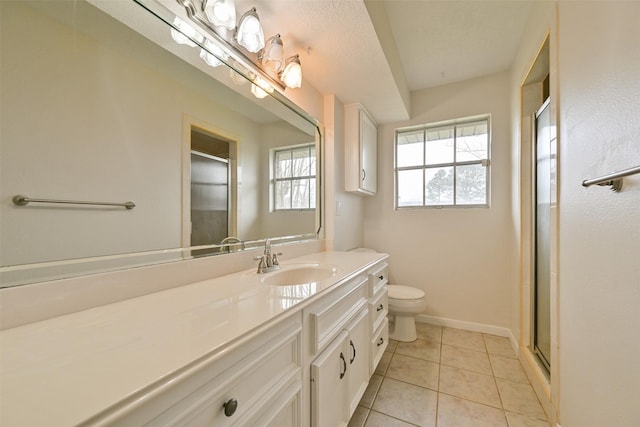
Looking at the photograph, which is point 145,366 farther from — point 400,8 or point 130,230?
point 400,8

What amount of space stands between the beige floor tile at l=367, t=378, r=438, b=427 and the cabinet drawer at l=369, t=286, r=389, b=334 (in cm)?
41

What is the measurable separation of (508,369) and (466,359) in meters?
0.27

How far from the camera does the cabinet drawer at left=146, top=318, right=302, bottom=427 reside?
1.61ft

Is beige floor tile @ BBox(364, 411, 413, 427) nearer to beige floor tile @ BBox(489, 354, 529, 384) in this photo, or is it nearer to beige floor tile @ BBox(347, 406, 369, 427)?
beige floor tile @ BBox(347, 406, 369, 427)

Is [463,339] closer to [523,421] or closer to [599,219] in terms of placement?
[523,421]

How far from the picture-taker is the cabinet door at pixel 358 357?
122 centimetres

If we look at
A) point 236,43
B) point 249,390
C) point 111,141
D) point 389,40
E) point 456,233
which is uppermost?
point 389,40

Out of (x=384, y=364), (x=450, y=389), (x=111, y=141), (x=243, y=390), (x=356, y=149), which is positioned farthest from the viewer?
(x=356, y=149)

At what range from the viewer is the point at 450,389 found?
161 centimetres

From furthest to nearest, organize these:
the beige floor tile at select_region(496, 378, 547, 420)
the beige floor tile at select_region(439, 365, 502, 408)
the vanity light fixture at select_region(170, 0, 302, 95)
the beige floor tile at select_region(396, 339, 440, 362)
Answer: the beige floor tile at select_region(396, 339, 440, 362), the beige floor tile at select_region(439, 365, 502, 408), the beige floor tile at select_region(496, 378, 547, 420), the vanity light fixture at select_region(170, 0, 302, 95)

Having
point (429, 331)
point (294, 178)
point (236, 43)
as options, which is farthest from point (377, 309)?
point (236, 43)

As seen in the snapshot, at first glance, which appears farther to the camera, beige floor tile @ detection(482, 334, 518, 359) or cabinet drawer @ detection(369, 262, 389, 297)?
beige floor tile @ detection(482, 334, 518, 359)

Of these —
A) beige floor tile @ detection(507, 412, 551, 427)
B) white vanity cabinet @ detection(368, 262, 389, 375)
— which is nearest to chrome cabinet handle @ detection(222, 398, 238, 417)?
white vanity cabinet @ detection(368, 262, 389, 375)

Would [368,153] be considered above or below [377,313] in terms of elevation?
above
